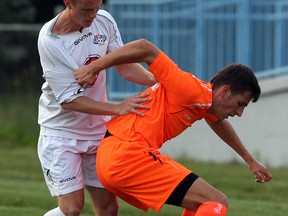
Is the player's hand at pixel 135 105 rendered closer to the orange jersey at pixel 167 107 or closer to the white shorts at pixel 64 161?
the orange jersey at pixel 167 107

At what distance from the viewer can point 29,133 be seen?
18250 millimetres

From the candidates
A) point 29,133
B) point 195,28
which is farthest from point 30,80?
point 195,28

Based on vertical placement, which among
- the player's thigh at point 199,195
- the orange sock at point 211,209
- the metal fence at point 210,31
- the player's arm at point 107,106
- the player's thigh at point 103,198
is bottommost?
the metal fence at point 210,31

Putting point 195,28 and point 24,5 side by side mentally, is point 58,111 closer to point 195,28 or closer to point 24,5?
point 195,28

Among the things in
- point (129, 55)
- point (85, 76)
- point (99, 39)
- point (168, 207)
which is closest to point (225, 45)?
point (168, 207)

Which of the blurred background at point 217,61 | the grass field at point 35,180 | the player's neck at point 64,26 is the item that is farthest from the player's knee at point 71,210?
the blurred background at point 217,61

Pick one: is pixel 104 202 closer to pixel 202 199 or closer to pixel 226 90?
pixel 202 199

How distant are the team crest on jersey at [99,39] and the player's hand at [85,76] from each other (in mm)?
317

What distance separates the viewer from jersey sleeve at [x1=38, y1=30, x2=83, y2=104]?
24.6ft

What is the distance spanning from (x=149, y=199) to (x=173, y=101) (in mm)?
679

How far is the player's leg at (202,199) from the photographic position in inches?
273

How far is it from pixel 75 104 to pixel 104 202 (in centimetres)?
91

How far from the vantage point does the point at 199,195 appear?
22.9 ft

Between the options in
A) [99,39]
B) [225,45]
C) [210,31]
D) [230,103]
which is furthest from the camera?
[210,31]
